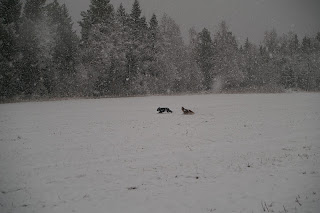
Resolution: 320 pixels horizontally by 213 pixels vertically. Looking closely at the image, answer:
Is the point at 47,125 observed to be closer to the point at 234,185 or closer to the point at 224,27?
the point at 234,185

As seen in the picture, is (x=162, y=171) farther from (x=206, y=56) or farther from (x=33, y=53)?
(x=206, y=56)

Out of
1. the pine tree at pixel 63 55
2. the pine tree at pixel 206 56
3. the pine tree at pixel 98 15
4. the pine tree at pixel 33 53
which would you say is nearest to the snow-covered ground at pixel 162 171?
the pine tree at pixel 33 53

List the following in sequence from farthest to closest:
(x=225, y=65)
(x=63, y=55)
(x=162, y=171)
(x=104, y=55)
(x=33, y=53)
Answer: (x=225, y=65), (x=63, y=55), (x=104, y=55), (x=33, y=53), (x=162, y=171)

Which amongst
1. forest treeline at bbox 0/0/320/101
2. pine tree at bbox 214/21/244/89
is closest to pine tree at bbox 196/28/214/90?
forest treeline at bbox 0/0/320/101

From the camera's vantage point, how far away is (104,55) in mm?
50219

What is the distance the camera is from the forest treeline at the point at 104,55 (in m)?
44.2

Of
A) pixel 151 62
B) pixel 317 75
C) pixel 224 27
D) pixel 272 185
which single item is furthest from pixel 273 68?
pixel 272 185

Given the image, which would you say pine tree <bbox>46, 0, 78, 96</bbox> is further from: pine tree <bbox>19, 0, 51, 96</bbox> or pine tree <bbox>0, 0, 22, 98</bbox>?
pine tree <bbox>0, 0, 22, 98</bbox>

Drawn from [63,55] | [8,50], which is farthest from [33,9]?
[8,50]

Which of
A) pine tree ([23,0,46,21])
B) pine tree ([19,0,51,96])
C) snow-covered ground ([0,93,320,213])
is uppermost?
pine tree ([23,0,46,21])

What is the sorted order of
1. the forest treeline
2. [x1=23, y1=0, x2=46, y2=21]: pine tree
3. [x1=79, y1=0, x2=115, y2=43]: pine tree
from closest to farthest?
the forest treeline → [x1=23, y1=0, x2=46, y2=21]: pine tree → [x1=79, y1=0, x2=115, y2=43]: pine tree

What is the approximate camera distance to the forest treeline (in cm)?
4419

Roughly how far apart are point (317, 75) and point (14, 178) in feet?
326

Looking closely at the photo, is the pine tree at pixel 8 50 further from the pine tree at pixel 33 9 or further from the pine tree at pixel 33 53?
the pine tree at pixel 33 9
